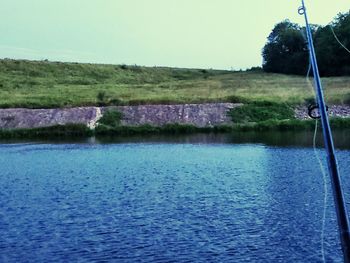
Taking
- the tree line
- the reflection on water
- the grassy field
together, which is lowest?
the reflection on water

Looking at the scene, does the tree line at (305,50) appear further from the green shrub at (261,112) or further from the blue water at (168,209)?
the blue water at (168,209)

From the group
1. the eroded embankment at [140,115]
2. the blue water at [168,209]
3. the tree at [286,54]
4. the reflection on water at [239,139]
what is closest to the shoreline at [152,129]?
the eroded embankment at [140,115]

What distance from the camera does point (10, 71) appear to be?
120m

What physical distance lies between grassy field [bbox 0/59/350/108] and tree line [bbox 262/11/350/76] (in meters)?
8.47

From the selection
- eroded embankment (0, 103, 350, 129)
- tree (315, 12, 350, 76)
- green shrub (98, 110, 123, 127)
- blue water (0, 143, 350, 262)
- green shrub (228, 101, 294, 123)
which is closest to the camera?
blue water (0, 143, 350, 262)

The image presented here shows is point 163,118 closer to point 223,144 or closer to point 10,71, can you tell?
point 223,144

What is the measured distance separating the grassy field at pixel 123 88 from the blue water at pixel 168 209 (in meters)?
32.2

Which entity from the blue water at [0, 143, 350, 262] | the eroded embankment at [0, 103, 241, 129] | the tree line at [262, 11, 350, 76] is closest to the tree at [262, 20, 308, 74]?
the tree line at [262, 11, 350, 76]

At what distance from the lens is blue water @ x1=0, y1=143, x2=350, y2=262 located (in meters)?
20.2

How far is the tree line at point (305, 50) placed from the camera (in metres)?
108

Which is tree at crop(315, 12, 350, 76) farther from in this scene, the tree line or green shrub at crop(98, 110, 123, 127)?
green shrub at crop(98, 110, 123, 127)

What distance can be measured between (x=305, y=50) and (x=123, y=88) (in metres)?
38.9

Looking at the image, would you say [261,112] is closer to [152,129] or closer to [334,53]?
[152,129]

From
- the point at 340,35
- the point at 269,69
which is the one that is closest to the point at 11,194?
the point at 340,35
